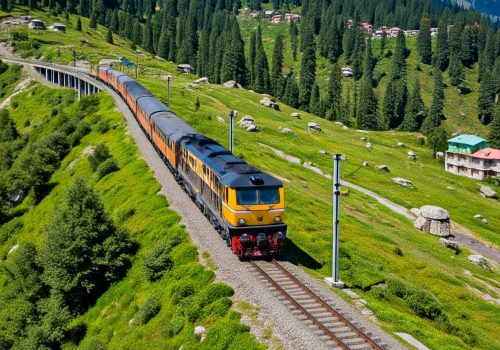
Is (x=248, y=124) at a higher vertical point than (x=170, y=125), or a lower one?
lower

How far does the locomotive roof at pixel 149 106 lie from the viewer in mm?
63094

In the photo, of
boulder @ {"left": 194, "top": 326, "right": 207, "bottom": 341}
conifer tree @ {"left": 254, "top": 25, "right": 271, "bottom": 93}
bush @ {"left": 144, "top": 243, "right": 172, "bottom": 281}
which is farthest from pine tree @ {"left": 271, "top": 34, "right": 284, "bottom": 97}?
boulder @ {"left": 194, "top": 326, "right": 207, "bottom": 341}

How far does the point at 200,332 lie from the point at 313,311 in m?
5.35

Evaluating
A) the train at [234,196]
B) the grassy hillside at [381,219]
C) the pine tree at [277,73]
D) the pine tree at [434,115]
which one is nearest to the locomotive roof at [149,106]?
the grassy hillside at [381,219]

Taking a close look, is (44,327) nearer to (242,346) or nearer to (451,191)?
(242,346)

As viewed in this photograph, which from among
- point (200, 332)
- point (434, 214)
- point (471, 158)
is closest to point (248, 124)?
point (434, 214)

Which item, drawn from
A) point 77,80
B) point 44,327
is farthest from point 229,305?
point 77,80

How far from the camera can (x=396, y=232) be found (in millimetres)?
58875

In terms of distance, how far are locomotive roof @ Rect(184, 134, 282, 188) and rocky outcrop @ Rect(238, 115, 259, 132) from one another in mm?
52001

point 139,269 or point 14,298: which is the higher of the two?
point 139,269

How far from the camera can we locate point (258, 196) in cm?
2855

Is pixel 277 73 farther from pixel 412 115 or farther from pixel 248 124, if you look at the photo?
pixel 248 124

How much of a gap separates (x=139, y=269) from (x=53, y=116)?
273 ft

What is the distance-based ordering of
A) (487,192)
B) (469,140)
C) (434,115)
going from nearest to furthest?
(487,192)
(469,140)
(434,115)
